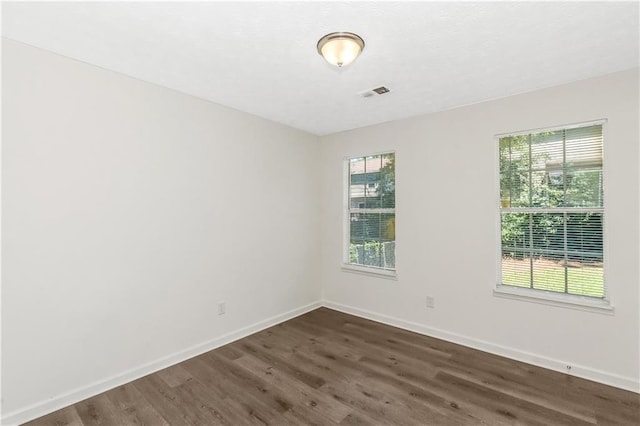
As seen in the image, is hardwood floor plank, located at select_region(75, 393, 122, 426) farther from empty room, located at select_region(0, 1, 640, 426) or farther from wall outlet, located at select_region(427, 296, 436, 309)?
wall outlet, located at select_region(427, 296, 436, 309)

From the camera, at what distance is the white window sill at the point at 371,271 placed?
154 inches

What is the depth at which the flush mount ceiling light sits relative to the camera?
1976mm

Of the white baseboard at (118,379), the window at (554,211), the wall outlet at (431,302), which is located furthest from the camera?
the wall outlet at (431,302)

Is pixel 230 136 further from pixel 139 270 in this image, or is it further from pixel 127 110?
pixel 139 270

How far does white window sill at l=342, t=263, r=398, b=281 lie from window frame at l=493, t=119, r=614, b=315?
1.19 metres

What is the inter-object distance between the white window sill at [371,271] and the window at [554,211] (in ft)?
4.12

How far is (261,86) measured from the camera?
111 inches

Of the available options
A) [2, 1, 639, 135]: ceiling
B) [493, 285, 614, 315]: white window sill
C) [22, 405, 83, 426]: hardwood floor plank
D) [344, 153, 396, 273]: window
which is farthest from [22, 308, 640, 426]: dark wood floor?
[2, 1, 639, 135]: ceiling

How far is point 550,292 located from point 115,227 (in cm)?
403

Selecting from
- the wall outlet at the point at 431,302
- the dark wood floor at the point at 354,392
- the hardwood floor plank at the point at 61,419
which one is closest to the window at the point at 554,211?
the wall outlet at the point at 431,302

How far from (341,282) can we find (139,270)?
265 cm

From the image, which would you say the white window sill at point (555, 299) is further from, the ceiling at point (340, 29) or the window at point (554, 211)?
the ceiling at point (340, 29)

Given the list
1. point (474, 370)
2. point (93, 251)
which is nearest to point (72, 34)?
point (93, 251)

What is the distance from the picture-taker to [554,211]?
286 centimetres
